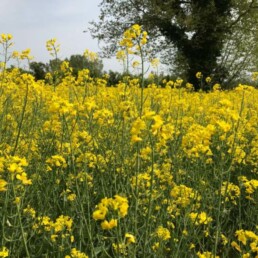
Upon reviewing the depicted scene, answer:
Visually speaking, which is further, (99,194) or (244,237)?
(99,194)

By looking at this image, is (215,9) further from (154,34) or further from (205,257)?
(205,257)

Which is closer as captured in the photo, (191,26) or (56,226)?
(56,226)

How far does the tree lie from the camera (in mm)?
16766

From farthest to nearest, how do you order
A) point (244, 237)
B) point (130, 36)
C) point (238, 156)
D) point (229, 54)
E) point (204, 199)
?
point (229, 54), point (238, 156), point (204, 199), point (130, 36), point (244, 237)

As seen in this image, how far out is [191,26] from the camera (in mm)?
16203

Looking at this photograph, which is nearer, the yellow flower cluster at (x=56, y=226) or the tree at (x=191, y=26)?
the yellow flower cluster at (x=56, y=226)

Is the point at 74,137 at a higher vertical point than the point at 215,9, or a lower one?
lower

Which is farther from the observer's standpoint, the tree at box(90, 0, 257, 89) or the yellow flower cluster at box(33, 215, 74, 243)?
the tree at box(90, 0, 257, 89)

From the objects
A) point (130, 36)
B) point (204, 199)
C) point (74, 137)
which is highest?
point (130, 36)

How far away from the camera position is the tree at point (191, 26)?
16.8 m

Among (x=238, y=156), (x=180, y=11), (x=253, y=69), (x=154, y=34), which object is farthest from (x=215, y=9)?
(x=238, y=156)

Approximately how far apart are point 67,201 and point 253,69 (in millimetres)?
18981

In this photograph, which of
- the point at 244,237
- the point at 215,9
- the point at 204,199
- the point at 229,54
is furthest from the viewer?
the point at 229,54

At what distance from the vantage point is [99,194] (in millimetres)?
3111
